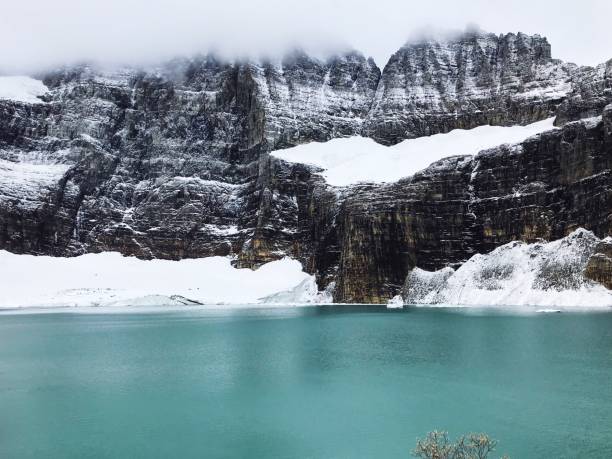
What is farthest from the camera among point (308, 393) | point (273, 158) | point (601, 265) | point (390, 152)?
point (273, 158)

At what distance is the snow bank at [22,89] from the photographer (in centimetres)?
15188

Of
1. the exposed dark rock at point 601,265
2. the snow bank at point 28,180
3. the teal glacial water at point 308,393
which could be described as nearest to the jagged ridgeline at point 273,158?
the snow bank at point 28,180

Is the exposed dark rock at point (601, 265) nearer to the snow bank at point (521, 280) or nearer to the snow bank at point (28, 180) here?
the snow bank at point (521, 280)

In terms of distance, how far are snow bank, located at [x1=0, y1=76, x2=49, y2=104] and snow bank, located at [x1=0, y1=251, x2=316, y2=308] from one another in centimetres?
4763

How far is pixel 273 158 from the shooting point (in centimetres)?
13700

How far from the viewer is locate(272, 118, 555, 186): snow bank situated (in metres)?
113

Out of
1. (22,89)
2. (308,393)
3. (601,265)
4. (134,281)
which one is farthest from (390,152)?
(308,393)

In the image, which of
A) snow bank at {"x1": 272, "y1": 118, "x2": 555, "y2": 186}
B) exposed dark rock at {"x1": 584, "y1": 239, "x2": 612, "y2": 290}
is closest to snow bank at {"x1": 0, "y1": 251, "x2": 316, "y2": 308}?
snow bank at {"x1": 272, "y1": 118, "x2": 555, "y2": 186}

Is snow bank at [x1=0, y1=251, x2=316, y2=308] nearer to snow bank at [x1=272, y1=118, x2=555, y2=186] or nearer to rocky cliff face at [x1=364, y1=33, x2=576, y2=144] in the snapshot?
snow bank at [x1=272, y1=118, x2=555, y2=186]

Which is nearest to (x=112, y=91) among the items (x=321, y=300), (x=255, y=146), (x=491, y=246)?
(x=255, y=146)

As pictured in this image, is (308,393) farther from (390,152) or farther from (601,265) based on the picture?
(390,152)

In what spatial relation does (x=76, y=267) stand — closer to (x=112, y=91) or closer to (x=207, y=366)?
(x=112, y=91)

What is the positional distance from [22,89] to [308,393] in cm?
15839

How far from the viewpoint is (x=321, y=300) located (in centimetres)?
11262
